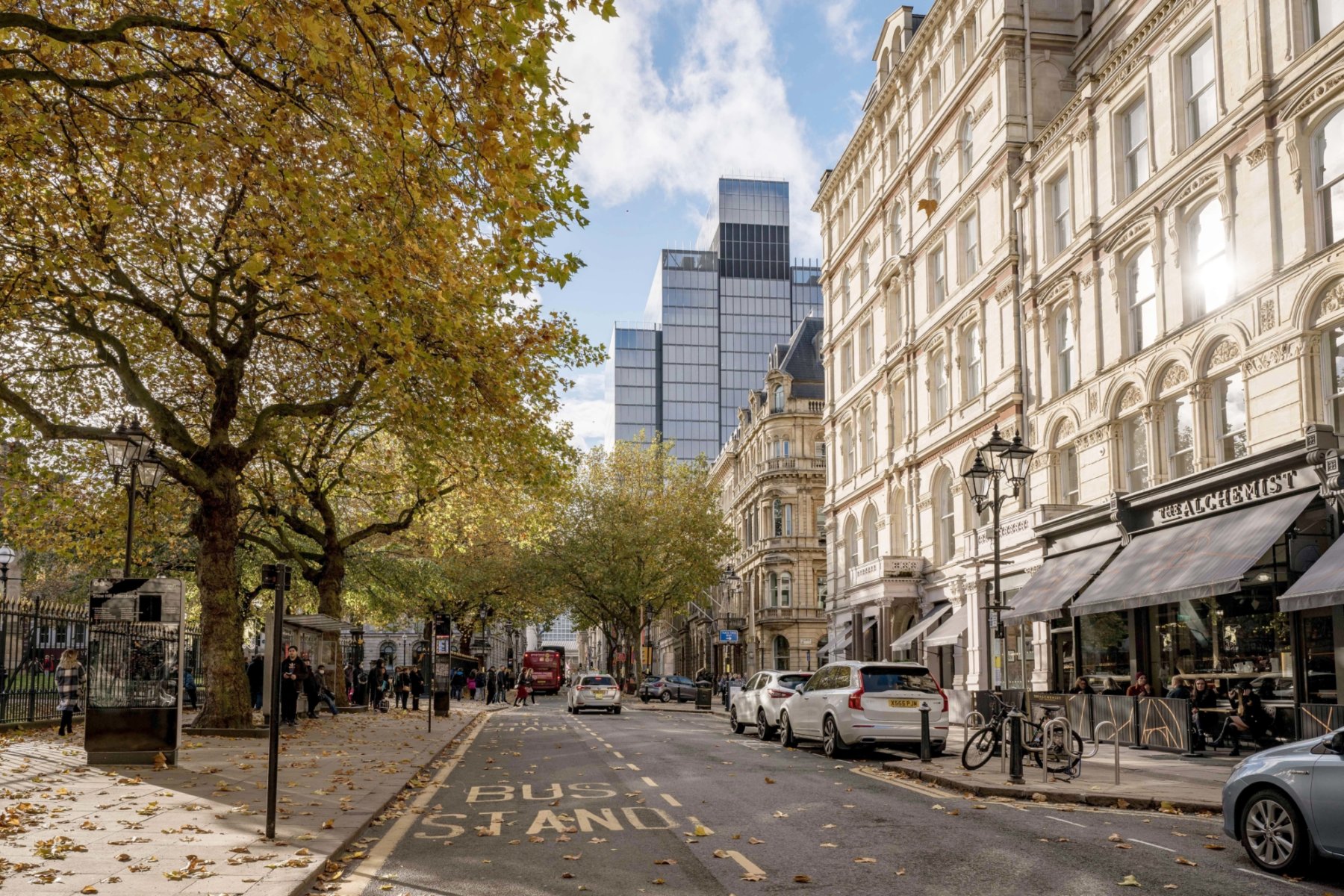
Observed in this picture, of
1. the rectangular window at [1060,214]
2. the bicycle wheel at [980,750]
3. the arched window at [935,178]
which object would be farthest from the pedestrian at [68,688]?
the arched window at [935,178]

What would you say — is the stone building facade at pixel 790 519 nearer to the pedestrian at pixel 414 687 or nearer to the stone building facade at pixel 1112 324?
the pedestrian at pixel 414 687

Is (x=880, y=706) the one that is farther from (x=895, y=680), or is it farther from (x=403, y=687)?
(x=403, y=687)

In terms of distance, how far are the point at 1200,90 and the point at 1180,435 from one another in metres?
6.76

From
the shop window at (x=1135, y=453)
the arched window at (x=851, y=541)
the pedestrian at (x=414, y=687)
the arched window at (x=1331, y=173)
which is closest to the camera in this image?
the arched window at (x=1331, y=173)

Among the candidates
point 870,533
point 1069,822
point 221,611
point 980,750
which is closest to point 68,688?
point 221,611

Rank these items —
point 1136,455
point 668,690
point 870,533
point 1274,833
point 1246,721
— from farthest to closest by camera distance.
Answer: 1. point 668,690
2. point 870,533
3. point 1136,455
4. point 1246,721
5. point 1274,833

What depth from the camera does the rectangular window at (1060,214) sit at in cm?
2941

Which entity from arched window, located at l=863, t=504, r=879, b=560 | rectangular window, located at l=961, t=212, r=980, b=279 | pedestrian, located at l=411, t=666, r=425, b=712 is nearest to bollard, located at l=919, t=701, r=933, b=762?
rectangular window, located at l=961, t=212, r=980, b=279

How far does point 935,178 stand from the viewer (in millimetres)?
38281

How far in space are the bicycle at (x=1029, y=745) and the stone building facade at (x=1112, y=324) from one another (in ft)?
12.7

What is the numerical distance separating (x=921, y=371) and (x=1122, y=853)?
29843mm

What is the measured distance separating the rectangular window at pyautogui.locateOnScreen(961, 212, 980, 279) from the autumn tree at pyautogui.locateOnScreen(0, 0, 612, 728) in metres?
13.8

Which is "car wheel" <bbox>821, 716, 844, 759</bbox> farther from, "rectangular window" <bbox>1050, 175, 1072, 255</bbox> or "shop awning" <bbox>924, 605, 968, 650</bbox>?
"rectangular window" <bbox>1050, 175, 1072, 255</bbox>

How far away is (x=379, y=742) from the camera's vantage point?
23031 mm
